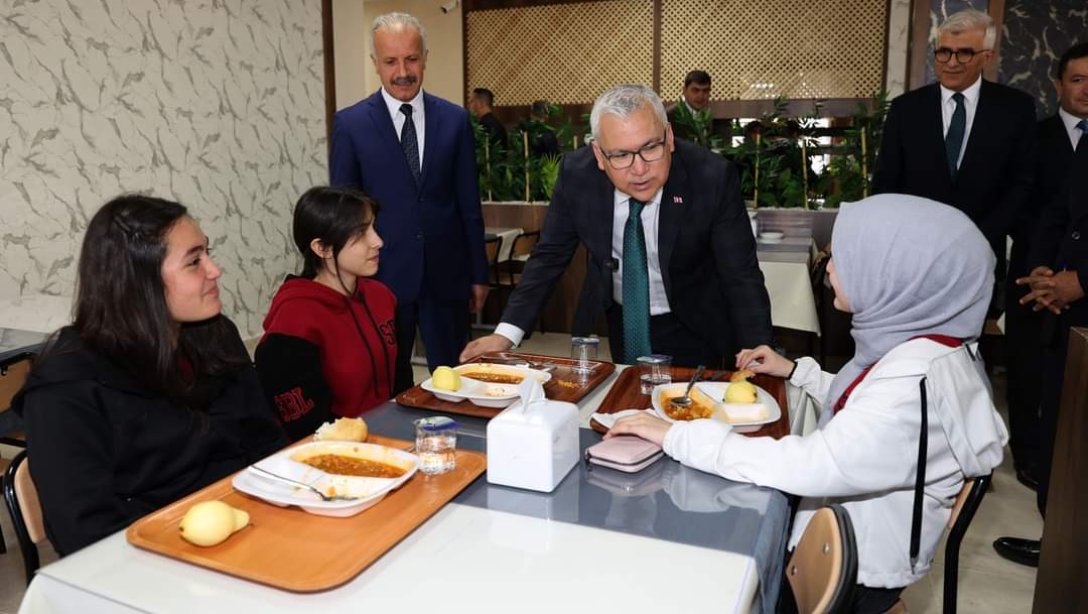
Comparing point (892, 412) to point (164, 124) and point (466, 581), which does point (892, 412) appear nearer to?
point (466, 581)

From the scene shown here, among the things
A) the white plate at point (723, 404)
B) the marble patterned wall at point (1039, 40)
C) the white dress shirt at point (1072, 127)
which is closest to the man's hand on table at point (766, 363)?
the white plate at point (723, 404)

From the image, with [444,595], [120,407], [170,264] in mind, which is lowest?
[444,595]

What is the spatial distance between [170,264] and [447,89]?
28.9 ft

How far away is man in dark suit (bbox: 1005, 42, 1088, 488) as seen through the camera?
3.17 meters

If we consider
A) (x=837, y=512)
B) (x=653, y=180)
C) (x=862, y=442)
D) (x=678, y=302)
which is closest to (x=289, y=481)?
(x=837, y=512)

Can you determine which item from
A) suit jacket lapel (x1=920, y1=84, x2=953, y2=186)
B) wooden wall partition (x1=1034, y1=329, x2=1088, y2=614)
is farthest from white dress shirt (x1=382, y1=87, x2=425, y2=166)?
wooden wall partition (x1=1034, y1=329, x2=1088, y2=614)

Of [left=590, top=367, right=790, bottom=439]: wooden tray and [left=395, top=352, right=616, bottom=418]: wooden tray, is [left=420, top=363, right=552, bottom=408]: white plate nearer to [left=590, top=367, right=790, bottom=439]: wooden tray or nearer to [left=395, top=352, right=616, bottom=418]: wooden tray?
[left=395, top=352, right=616, bottom=418]: wooden tray

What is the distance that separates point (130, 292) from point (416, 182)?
5.66 feet

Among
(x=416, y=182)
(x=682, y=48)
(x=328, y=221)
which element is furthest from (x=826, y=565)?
(x=682, y=48)

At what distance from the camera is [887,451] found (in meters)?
1.37

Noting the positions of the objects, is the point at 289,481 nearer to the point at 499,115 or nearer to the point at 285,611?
the point at 285,611

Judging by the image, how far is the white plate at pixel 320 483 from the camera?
1.20 meters

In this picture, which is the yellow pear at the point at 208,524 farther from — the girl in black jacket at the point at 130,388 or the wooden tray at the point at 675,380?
the wooden tray at the point at 675,380

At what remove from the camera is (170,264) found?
155 centimetres
